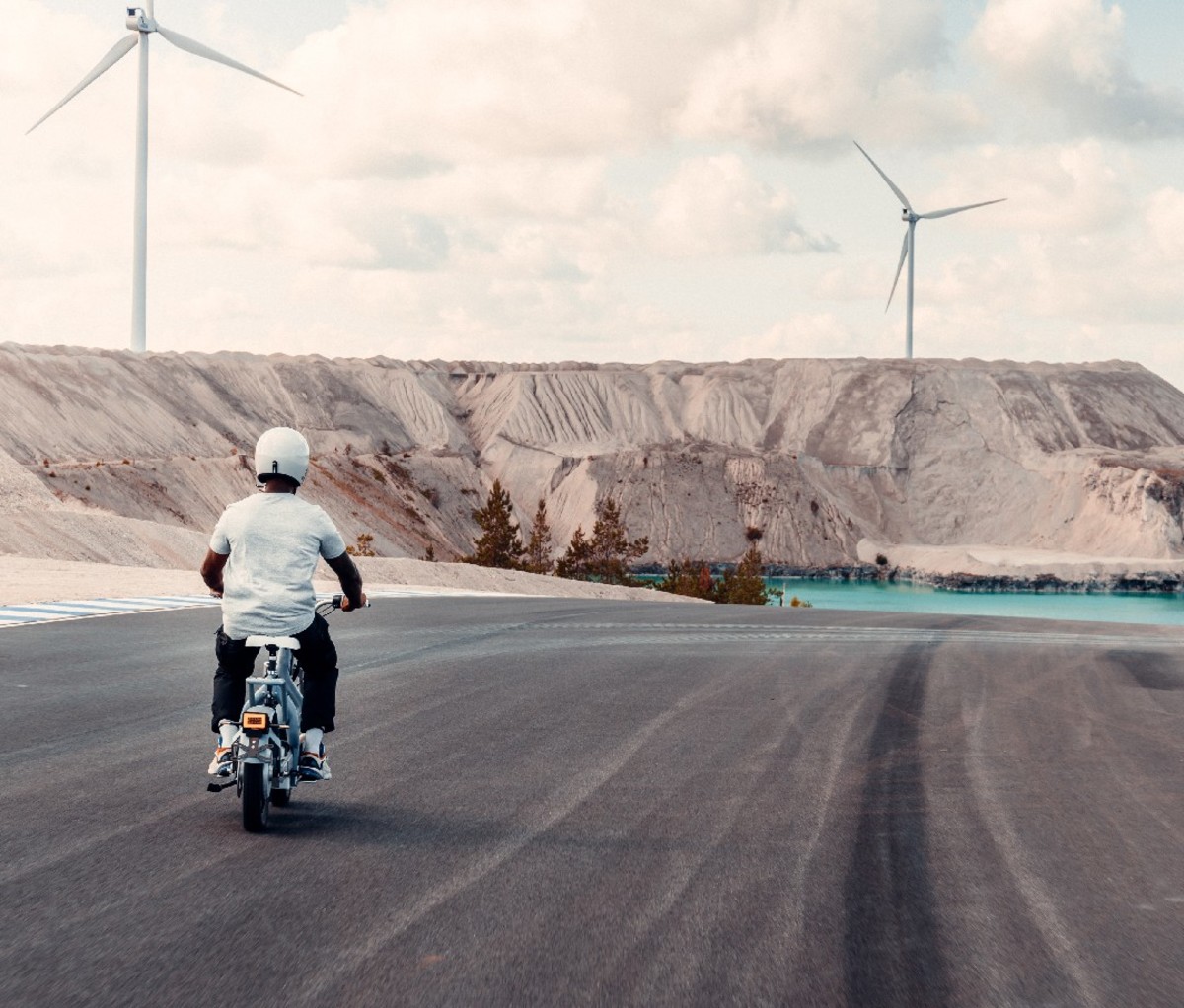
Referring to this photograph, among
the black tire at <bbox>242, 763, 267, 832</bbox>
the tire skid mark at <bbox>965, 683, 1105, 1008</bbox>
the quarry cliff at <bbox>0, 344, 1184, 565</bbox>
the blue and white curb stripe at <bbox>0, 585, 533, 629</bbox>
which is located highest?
the quarry cliff at <bbox>0, 344, 1184, 565</bbox>

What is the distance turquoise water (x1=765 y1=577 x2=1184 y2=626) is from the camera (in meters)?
82.0

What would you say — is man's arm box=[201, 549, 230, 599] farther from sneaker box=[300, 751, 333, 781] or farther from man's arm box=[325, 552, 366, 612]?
sneaker box=[300, 751, 333, 781]

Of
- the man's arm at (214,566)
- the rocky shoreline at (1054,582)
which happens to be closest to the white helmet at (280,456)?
the man's arm at (214,566)

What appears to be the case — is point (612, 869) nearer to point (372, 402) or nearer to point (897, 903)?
point (897, 903)

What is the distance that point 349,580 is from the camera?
802cm

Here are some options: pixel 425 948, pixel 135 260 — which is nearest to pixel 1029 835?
pixel 425 948

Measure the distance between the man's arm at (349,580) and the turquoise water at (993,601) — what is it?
71.2 metres

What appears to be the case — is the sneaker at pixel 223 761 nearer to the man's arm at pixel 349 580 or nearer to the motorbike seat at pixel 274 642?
the motorbike seat at pixel 274 642

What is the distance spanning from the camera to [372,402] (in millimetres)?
123812

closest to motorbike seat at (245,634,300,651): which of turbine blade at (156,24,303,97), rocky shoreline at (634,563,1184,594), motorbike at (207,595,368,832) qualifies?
motorbike at (207,595,368,832)

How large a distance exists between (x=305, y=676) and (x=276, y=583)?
0.55 m

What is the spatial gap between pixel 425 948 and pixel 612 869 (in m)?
1.44

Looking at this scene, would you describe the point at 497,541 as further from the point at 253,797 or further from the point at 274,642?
the point at 253,797

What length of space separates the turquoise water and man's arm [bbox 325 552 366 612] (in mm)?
71190
